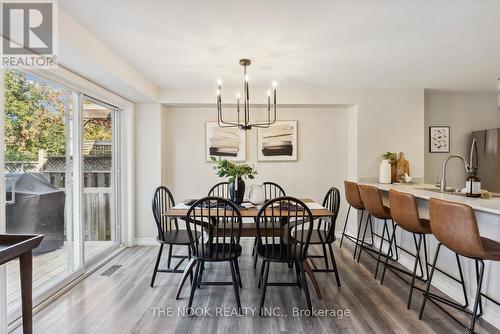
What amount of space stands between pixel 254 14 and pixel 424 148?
3730 mm

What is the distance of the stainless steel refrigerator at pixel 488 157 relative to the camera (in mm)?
3908

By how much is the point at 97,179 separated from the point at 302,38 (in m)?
3.00

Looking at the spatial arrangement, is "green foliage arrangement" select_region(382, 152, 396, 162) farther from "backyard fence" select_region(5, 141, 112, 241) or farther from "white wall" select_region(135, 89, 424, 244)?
"backyard fence" select_region(5, 141, 112, 241)

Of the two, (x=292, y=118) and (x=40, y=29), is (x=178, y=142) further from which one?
(x=40, y=29)

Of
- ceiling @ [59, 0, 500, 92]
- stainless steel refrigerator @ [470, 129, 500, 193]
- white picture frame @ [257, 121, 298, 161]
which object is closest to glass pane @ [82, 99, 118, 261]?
ceiling @ [59, 0, 500, 92]

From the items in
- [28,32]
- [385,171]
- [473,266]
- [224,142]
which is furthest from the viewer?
Result: [224,142]

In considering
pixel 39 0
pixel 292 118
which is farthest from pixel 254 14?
pixel 292 118

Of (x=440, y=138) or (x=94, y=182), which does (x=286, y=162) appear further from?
(x=94, y=182)

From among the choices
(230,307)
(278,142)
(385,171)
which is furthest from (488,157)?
(230,307)

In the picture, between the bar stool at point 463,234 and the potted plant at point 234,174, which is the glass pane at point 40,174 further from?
the bar stool at point 463,234

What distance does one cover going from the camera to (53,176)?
8.63 ft

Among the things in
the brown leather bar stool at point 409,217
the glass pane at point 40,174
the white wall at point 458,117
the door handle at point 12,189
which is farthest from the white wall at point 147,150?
the white wall at point 458,117

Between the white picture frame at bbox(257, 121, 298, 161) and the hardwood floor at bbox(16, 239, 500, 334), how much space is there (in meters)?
1.84

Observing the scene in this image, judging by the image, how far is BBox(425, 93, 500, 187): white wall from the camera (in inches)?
174
